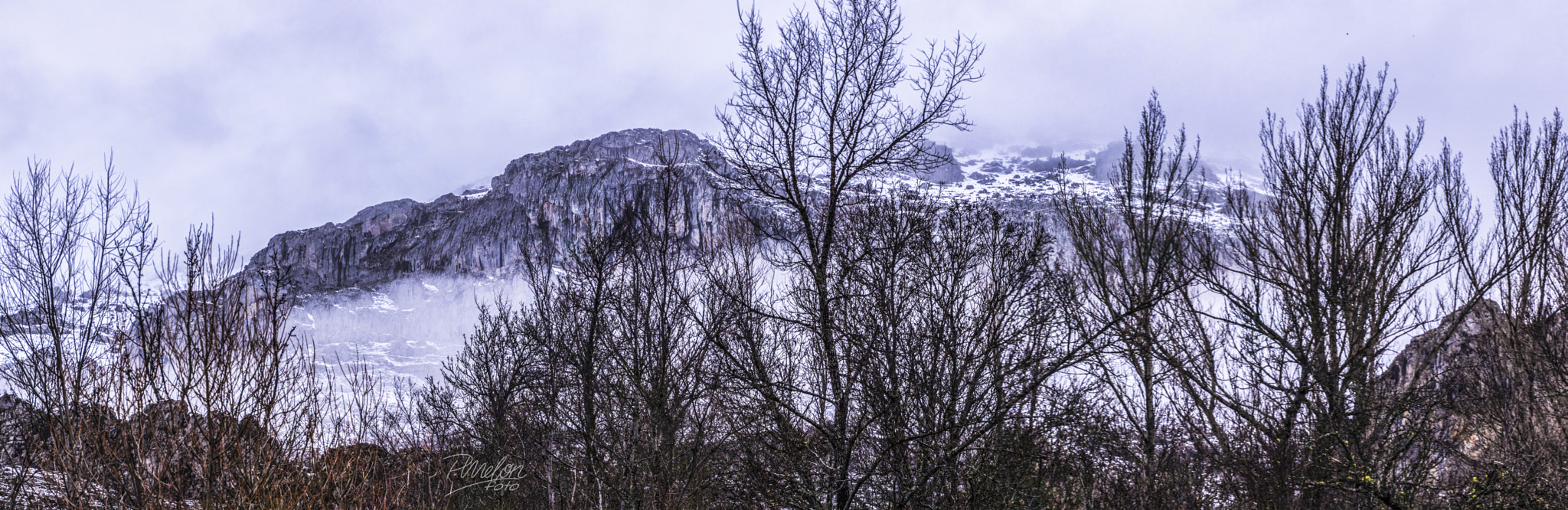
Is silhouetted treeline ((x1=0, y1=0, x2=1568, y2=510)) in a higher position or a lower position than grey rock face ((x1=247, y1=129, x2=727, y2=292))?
lower

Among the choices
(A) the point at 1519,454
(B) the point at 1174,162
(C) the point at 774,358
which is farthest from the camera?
(B) the point at 1174,162

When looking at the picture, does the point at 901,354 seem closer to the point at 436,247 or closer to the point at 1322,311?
the point at 1322,311

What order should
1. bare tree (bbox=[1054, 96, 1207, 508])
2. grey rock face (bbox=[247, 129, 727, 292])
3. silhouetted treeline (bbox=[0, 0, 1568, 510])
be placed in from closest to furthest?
silhouetted treeline (bbox=[0, 0, 1568, 510]), bare tree (bbox=[1054, 96, 1207, 508]), grey rock face (bbox=[247, 129, 727, 292])

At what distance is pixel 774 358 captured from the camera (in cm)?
1266

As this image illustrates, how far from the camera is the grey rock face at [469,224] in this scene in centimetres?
16138

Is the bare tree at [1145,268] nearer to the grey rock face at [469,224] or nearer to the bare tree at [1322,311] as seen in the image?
the bare tree at [1322,311]

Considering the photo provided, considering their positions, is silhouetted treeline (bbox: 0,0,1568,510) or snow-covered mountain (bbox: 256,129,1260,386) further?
snow-covered mountain (bbox: 256,129,1260,386)

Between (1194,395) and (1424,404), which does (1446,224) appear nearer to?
(1424,404)

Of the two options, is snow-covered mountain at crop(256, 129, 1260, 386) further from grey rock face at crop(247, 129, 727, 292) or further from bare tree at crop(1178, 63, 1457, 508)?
bare tree at crop(1178, 63, 1457, 508)

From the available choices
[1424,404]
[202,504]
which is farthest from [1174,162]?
[202,504]

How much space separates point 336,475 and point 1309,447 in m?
11.1

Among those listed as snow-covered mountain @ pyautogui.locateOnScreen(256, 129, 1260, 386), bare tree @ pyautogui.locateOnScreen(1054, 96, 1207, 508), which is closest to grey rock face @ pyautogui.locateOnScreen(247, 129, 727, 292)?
snow-covered mountain @ pyautogui.locateOnScreen(256, 129, 1260, 386)

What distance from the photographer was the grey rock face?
16138cm

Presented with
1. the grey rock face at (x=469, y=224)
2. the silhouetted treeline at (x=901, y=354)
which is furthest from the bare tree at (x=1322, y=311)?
the grey rock face at (x=469, y=224)
